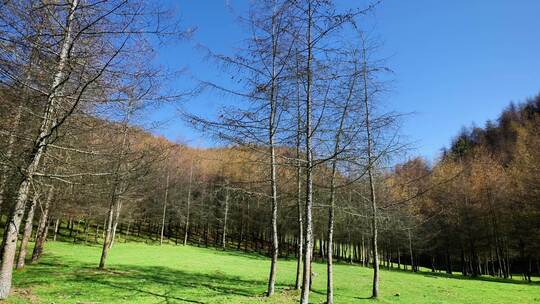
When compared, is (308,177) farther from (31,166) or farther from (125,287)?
(125,287)

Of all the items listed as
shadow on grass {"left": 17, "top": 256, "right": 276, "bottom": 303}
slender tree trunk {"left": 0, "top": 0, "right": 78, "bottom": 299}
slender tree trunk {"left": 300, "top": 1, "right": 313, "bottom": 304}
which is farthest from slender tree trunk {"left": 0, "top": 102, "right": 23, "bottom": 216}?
slender tree trunk {"left": 300, "top": 1, "right": 313, "bottom": 304}

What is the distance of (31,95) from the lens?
650 centimetres

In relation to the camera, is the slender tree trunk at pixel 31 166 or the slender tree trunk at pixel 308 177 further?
the slender tree trunk at pixel 308 177

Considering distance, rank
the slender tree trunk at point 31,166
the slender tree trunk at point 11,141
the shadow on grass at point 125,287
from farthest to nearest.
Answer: the shadow on grass at point 125,287
the slender tree trunk at point 31,166
the slender tree trunk at point 11,141

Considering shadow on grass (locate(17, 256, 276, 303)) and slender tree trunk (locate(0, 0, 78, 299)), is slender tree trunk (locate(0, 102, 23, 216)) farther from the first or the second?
shadow on grass (locate(17, 256, 276, 303))

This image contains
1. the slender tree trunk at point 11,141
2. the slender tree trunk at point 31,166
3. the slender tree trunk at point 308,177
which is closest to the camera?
the slender tree trunk at point 11,141

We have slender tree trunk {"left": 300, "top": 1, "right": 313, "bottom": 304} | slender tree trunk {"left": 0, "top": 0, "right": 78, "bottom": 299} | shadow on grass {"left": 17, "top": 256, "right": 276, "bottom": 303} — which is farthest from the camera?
shadow on grass {"left": 17, "top": 256, "right": 276, "bottom": 303}

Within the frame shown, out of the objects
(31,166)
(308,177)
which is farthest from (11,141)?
(308,177)

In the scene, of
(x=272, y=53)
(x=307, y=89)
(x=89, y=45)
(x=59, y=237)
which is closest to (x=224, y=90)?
(x=272, y=53)

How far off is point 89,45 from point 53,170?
4.98 metres

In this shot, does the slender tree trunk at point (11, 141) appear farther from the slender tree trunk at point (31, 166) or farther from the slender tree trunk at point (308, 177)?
the slender tree trunk at point (308, 177)

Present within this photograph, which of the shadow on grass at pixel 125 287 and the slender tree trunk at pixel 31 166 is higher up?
the slender tree trunk at pixel 31 166

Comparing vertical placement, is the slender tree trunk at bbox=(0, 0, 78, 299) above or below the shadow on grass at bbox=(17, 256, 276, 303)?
above

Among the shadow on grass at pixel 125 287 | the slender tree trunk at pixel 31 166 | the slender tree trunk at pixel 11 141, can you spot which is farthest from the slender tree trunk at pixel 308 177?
the slender tree trunk at pixel 11 141
